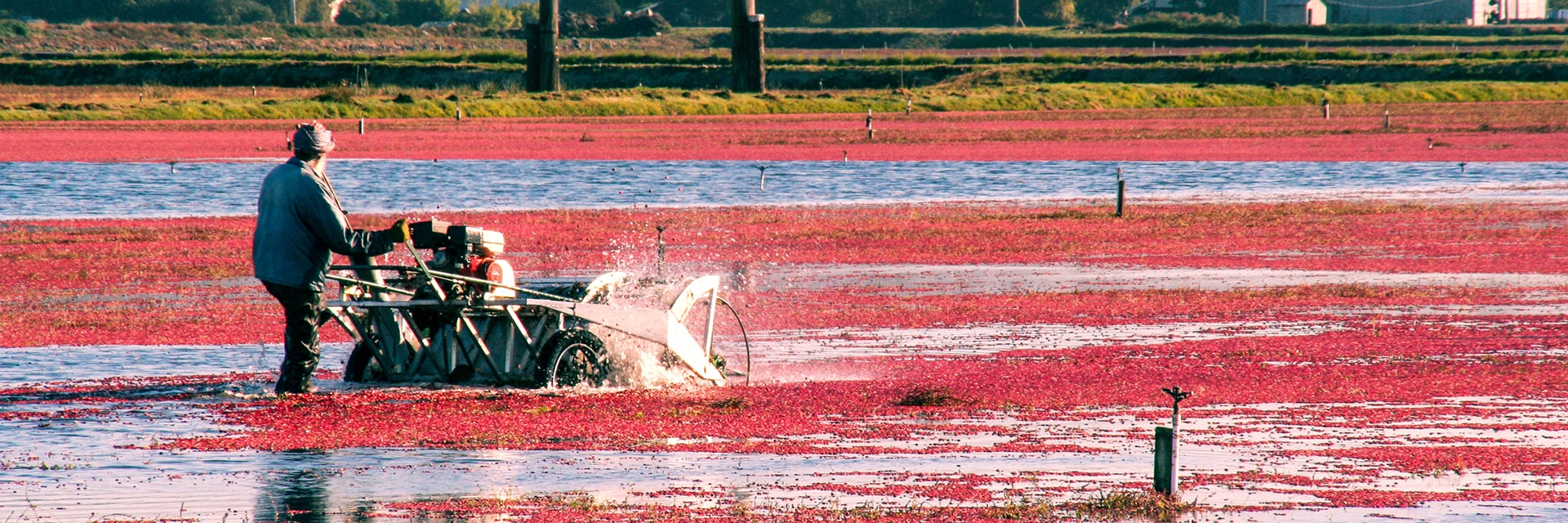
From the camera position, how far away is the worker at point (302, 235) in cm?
1253

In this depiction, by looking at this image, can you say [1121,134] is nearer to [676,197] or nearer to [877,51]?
[676,197]

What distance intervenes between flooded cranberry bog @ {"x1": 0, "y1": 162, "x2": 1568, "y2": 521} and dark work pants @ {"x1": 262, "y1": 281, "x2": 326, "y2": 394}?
12.7 inches

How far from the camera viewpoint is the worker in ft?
41.1

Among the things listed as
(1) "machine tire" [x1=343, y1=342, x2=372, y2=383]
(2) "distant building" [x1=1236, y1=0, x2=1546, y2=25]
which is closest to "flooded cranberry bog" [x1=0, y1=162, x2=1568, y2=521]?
(1) "machine tire" [x1=343, y1=342, x2=372, y2=383]

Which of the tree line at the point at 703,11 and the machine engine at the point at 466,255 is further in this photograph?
the tree line at the point at 703,11

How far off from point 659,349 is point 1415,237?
17.6 metres

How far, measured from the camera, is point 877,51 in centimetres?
12000

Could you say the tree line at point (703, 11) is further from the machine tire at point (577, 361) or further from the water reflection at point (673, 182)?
the machine tire at point (577, 361)

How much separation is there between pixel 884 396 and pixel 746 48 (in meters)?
64.2

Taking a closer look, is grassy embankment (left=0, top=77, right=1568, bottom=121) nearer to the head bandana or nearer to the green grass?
the head bandana

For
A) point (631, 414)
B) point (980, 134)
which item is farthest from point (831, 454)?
point (980, 134)

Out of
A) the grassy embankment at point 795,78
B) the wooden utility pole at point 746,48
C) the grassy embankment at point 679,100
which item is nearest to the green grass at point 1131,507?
the grassy embankment at point 679,100

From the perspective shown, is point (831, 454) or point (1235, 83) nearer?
point (831, 454)

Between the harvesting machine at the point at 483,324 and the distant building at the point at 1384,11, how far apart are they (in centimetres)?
12828
